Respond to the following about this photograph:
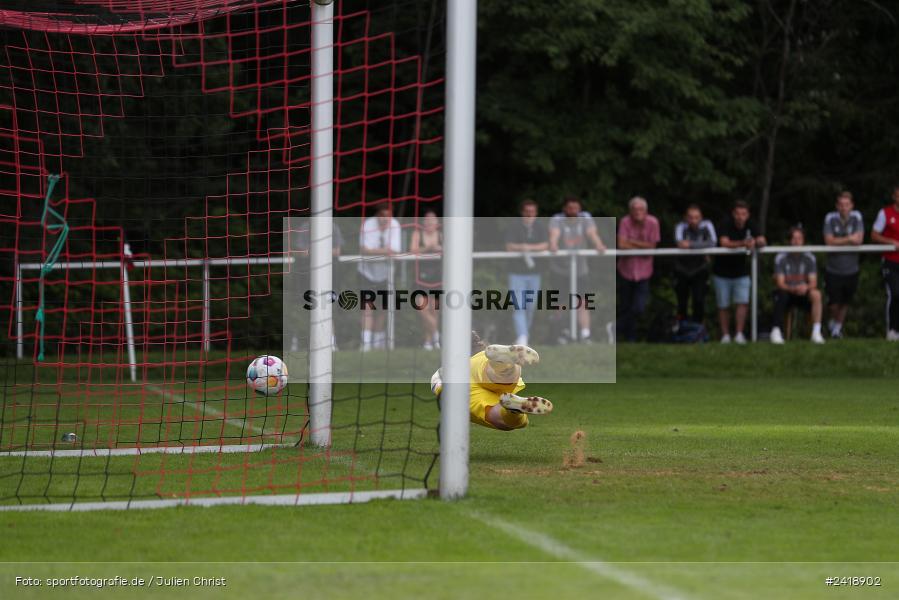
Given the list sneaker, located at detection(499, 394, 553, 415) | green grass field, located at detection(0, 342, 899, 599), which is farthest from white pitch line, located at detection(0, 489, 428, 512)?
sneaker, located at detection(499, 394, 553, 415)

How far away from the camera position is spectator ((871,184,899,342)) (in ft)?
61.3

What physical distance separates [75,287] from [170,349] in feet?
6.10

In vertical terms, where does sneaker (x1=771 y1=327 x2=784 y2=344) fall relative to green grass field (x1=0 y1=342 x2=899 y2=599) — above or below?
above

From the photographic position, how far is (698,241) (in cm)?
1903

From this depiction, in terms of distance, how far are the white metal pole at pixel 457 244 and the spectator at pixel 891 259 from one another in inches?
493

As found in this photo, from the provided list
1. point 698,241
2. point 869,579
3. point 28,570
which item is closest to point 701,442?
point 869,579

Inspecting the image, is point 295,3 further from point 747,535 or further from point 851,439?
point 747,535

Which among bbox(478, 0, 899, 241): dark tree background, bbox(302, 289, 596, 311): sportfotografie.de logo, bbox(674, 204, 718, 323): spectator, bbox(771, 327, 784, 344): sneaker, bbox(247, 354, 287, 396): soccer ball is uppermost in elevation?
bbox(478, 0, 899, 241): dark tree background

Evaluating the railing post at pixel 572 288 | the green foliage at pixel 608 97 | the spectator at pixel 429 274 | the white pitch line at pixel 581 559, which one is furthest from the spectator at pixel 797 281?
the white pitch line at pixel 581 559

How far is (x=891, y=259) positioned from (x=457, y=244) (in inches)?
502

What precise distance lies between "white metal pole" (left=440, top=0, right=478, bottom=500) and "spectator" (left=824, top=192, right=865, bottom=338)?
498 inches

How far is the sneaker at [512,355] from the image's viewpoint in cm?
906

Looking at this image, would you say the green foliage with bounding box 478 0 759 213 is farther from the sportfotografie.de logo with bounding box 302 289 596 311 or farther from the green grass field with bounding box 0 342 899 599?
the green grass field with bounding box 0 342 899 599

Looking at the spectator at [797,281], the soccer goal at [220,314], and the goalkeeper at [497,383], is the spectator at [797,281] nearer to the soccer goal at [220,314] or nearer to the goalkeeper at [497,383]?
the soccer goal at [220,314]
